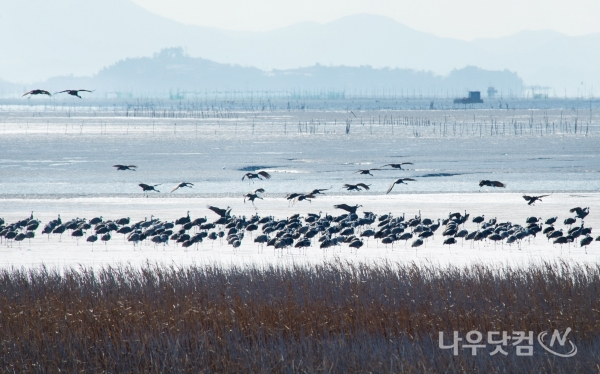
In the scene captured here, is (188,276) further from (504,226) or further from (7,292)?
(504,226)

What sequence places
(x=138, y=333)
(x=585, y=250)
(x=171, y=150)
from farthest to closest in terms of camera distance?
(x=171, y=150) < (x=585, y=250) < (x=138, y=333)

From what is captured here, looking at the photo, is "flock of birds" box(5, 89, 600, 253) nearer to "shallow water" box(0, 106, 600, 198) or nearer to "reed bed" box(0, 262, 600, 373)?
"reed bed" box(0, 262, 600, 373)

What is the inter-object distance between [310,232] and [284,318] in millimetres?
8132

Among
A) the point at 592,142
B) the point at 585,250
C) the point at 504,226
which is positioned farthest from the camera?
the point at 592,142

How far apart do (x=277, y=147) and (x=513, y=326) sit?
52.2 metres

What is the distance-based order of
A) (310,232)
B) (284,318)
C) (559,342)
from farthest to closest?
(310,232) < (284,318) < (559,342)

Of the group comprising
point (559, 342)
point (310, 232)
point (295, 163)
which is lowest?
point (295, 163)

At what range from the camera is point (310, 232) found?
67.5 ft

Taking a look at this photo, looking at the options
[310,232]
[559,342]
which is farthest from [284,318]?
[310,232]

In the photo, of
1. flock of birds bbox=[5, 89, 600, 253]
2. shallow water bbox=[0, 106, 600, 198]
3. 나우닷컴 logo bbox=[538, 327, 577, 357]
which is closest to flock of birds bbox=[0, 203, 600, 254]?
flock of birds bbox=[5, 89, 600, 253]

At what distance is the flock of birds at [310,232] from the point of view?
20188 millimetres

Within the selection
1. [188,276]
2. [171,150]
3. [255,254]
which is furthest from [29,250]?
[171,150]

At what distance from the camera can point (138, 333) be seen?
1185cm

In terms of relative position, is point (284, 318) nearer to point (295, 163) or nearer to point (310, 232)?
point (310, 232)
